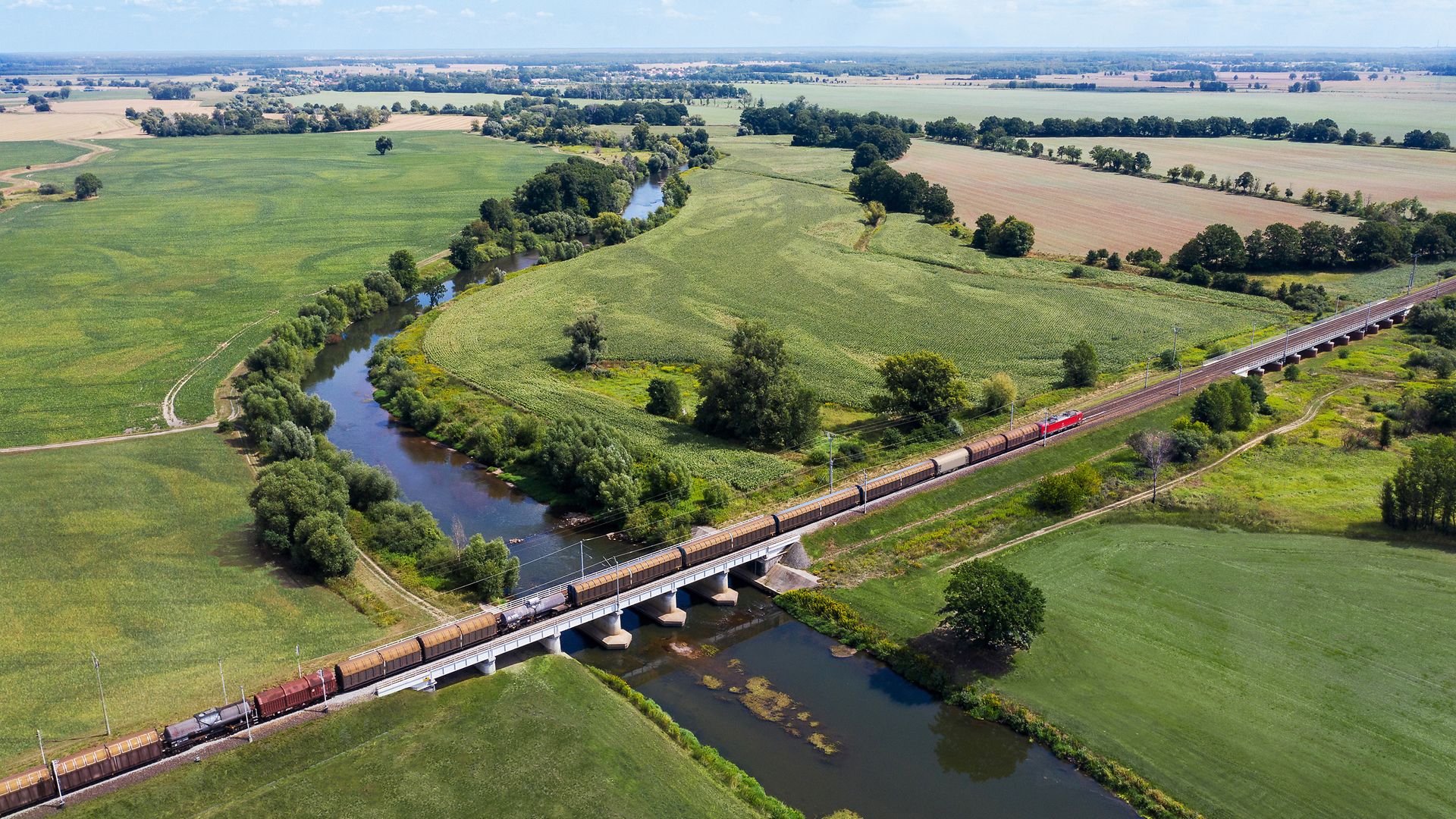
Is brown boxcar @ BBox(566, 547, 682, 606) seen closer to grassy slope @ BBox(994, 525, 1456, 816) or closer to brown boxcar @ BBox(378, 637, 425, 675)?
brown boxcar @ BBox(378, 637, 425, 675)

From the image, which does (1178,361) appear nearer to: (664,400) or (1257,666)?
(1257,666)

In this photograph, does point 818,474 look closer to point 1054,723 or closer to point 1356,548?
point 1054,723

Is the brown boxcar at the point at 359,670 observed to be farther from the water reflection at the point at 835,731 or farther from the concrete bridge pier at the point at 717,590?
the concrete bridge pier at the point at 717,590

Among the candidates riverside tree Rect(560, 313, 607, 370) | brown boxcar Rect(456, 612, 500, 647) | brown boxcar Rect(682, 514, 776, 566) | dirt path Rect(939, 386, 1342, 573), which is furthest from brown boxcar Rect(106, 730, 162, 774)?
riverside tree Rect(560, 313, 607, 370)

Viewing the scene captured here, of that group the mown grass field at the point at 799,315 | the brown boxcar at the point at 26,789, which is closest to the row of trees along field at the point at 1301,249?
the mown grass field at the point at 799,315

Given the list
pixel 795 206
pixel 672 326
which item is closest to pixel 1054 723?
pixel 672 326

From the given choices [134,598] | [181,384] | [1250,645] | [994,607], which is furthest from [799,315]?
[134,598]
